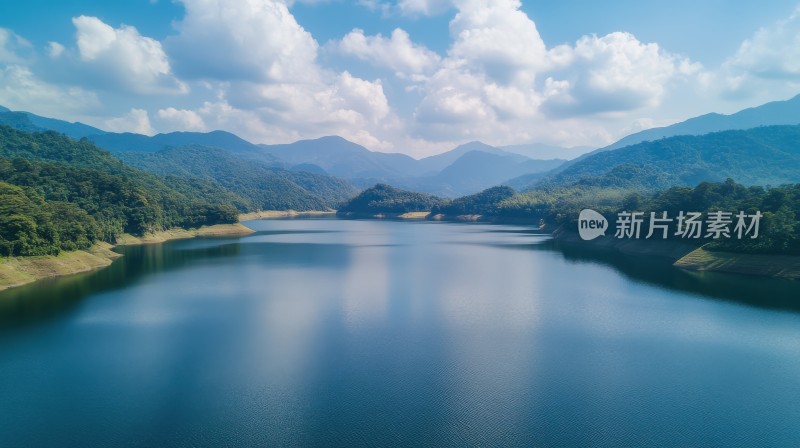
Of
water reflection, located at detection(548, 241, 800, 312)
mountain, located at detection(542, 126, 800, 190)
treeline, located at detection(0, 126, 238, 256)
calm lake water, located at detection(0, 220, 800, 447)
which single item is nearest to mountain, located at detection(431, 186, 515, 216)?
mountain, located at detection(542, 126, 800, 190)

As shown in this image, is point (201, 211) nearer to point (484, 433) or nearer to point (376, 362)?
Result: point (376, 362)

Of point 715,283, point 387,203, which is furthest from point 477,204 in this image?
point 715,283

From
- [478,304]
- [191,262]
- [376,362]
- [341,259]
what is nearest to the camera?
[376,362]

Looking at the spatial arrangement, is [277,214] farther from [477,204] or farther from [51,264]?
[51,264]

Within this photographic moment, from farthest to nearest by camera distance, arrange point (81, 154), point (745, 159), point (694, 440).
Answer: point (745, 159) → point (81, 154) → point (694, 440)

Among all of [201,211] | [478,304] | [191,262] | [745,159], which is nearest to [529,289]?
[478,304]

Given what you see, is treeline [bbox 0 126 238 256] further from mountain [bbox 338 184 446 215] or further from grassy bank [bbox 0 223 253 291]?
mountain [bbox 338 184 446 215]

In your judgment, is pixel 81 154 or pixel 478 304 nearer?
pixel 478 304

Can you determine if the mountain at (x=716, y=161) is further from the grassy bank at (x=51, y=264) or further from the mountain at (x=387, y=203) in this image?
the grassy bank at (x=51, y=264)
